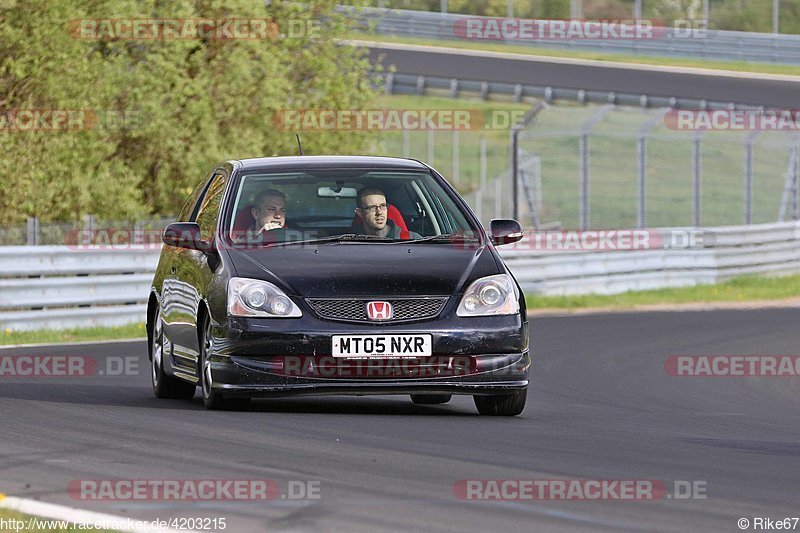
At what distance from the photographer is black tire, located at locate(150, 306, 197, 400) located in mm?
12000

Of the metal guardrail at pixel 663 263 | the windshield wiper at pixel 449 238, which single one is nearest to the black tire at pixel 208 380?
the windshield wiper at pixel 449 238

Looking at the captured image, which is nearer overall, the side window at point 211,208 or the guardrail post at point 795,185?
the side window at point 211,208

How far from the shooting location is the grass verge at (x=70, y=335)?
18562 millimetres

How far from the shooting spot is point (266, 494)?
23.1 feet

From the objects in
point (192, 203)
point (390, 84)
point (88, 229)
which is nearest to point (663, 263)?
point (88, 229)

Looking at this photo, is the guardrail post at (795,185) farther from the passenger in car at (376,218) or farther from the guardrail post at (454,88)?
the guardrail post at (454,88)

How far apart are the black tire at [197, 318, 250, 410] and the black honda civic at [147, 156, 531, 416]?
13 mm

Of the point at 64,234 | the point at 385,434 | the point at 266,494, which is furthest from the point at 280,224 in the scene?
the point at 64,234

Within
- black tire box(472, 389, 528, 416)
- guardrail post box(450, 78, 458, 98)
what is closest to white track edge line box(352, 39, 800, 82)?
guardrail post box(450, 78, 458, 98)

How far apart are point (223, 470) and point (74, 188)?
17.3m

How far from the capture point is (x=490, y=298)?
10352 millimetres

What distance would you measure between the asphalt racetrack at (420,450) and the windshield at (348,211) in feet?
3.49

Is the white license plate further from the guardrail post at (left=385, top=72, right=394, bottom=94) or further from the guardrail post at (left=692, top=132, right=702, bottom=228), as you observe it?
the guardrail post at (left=385, top=72, right=394, bottom=94)

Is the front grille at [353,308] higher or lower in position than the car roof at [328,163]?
lower
